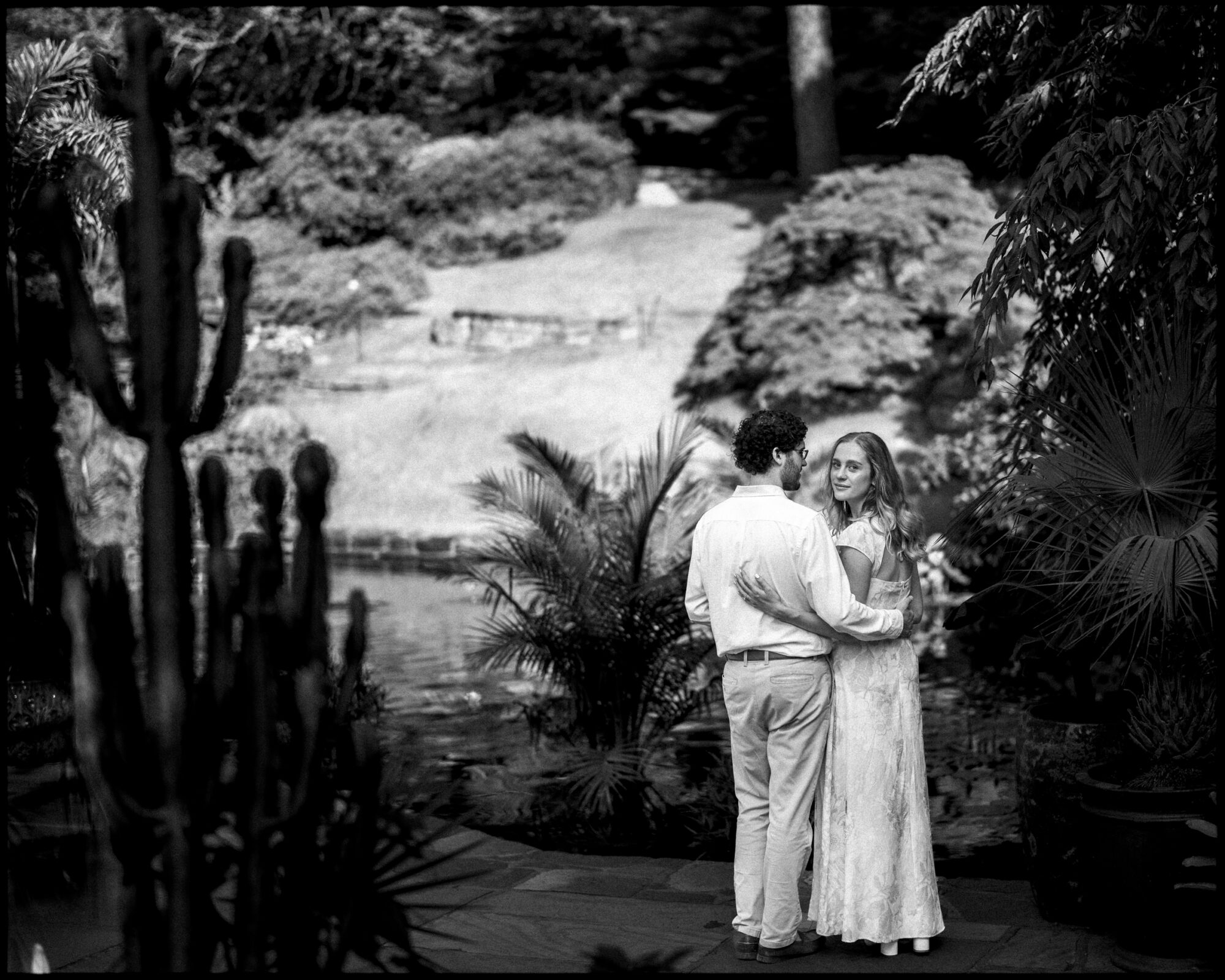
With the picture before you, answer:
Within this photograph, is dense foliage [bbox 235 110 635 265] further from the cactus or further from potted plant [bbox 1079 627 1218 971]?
the cactus

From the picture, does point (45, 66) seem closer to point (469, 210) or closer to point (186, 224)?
point (186, 224)

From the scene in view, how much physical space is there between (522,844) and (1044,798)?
8.21 feet

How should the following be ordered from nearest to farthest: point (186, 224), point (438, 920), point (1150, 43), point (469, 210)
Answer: point (186, 224) → point (438, 920) → point (1150, 43) → point (469, 210)

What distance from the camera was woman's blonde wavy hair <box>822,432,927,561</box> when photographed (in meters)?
4.91

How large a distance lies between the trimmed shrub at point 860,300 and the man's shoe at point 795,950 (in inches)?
505

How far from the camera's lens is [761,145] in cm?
2739

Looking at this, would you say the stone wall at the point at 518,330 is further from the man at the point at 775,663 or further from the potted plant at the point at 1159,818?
the potted plant at the point at 1159,818

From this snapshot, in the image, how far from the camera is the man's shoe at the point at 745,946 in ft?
15.7

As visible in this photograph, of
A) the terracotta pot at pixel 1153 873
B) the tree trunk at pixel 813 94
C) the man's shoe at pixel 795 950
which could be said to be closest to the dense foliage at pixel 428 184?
the tree trunk at pixel 813 94

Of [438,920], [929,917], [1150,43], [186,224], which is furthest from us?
[1150,43]

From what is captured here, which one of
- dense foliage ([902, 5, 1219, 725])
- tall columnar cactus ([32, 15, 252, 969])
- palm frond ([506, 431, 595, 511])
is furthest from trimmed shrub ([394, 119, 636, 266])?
tall columnar cactus ([32, 15, 252, 969])

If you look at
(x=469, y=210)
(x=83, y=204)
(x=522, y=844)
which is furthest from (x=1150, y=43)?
(x=469, y=210)

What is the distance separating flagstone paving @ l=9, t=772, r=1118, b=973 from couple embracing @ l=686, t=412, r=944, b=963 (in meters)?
0.17

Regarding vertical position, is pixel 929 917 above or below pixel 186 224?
below
